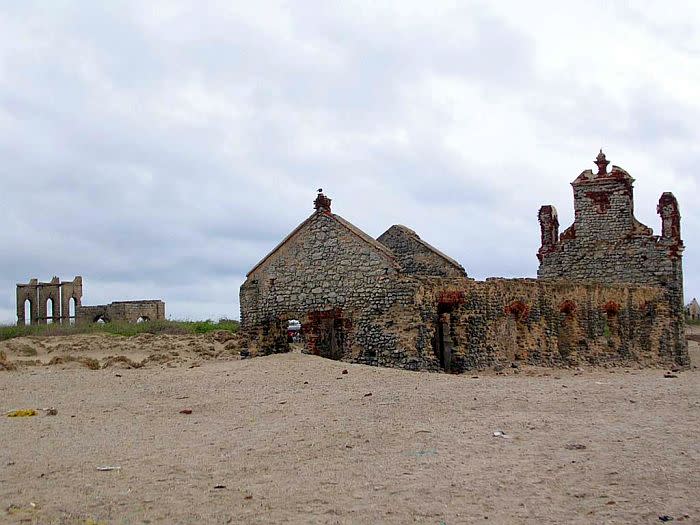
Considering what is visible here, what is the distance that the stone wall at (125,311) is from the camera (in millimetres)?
42250

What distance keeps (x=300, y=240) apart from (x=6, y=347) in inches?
537

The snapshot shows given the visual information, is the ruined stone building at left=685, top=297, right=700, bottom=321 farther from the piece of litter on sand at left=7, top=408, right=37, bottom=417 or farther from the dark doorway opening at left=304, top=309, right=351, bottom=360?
the piece of litter on sand at left=7, top=408, right=37, bottom=417

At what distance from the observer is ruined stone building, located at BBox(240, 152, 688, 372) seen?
2028 centimetres

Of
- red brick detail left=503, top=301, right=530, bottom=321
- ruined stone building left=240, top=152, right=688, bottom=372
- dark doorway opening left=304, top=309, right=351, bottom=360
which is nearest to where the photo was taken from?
ruined stone building left=240, top=152, right=688, bottom=372

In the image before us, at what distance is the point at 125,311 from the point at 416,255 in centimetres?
2151

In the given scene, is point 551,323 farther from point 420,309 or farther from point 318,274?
point 318,274

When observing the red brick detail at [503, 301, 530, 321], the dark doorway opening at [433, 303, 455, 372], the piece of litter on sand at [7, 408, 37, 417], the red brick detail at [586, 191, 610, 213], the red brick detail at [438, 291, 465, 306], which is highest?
the red brick detail at [586, 191, 610, 213]

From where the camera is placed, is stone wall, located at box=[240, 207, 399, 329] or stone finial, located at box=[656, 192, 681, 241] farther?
stone finial, located at box=[656, 192, 681, 241]

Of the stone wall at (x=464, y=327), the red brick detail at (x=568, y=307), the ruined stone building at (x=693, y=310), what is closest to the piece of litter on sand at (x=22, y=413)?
the stone wall at (x=464, y=327)

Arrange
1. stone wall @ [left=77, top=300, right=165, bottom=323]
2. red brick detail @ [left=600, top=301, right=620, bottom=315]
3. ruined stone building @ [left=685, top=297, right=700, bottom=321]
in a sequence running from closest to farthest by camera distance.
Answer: red brick detail @ [left=600, top=301, right=620, bottom=315]
stone wall @ [left=77, top=300, right=165, bottom=323]
ruined stone building @ [left=685, top=297, right=700, bottom=321]

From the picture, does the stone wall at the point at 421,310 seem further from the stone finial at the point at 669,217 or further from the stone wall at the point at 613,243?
the stone finial at the point at 669,217

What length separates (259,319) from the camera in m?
22.9

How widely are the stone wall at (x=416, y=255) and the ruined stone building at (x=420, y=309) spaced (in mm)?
29

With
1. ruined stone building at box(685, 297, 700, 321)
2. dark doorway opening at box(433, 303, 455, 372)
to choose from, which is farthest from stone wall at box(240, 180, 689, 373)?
ruined stone building at box(685, 297, 700, 321)
